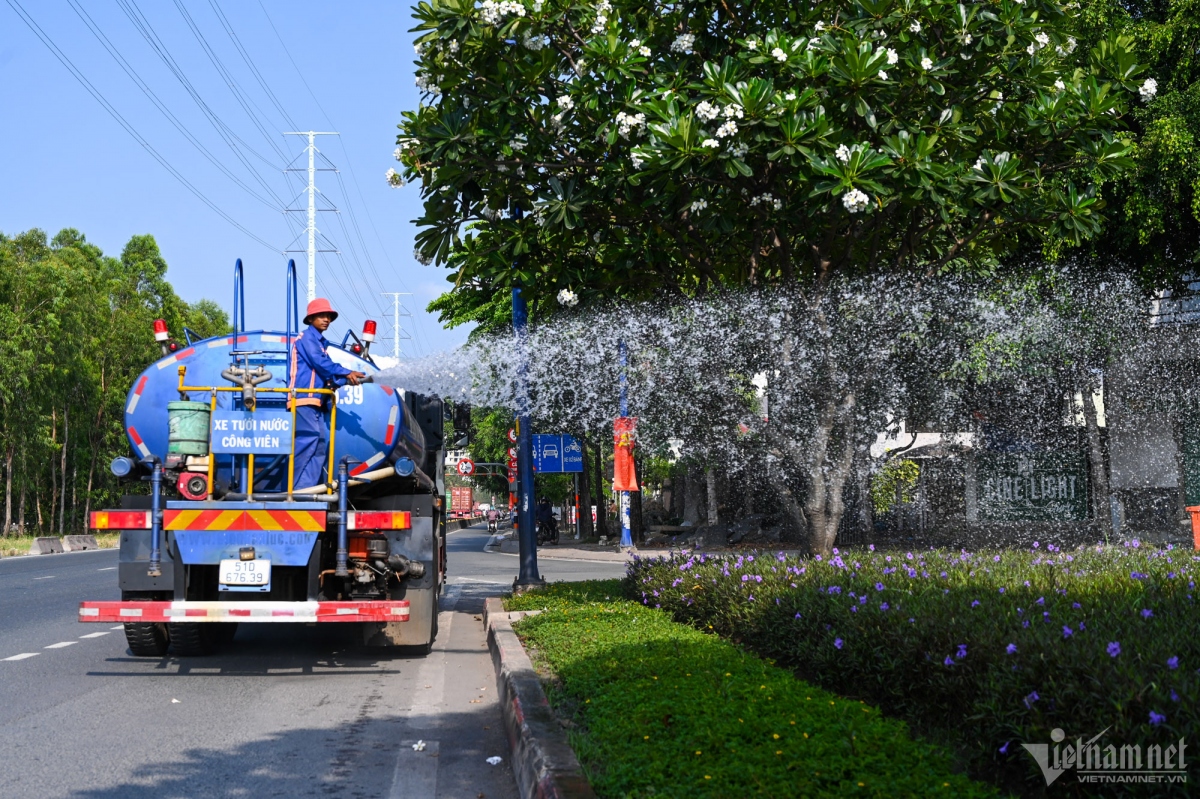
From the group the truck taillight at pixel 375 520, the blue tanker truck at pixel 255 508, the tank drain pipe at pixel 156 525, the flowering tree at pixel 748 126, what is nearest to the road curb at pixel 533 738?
the blue tanker truck at pixel 255 508

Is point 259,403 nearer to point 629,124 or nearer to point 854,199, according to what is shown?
point 629,124

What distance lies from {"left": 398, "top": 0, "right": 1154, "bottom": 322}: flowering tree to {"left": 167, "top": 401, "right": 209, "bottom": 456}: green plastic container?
3.35 meters

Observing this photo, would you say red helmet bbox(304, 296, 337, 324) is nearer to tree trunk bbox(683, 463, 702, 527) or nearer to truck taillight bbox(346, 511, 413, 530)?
truck taillight bbox(346, 511, 413, 530)

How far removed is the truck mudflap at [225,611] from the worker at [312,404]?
1039mm

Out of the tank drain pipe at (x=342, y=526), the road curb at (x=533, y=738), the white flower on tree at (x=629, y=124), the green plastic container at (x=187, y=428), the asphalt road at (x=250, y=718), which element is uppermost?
the white flower on tree at (x=629, y=124)

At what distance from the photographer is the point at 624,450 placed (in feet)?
90.9

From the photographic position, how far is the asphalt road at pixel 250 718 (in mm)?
5469

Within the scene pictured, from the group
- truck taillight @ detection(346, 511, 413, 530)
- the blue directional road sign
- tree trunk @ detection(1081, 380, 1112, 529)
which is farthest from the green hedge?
the blue directional road sign

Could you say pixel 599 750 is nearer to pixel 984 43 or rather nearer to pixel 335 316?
pixel 335 316

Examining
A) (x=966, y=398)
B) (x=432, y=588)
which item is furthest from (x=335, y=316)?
(x=966, y=398)

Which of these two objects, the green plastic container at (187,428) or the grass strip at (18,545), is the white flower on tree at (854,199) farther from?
the grass strip at (18,545)

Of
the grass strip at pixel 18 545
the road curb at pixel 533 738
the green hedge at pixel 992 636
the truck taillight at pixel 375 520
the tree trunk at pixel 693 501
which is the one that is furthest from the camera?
the tree trunk at pixel 693 501

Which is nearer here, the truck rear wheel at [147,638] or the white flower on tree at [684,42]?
the truck rear wheel at [147,638]

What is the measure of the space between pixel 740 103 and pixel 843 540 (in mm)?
20648
